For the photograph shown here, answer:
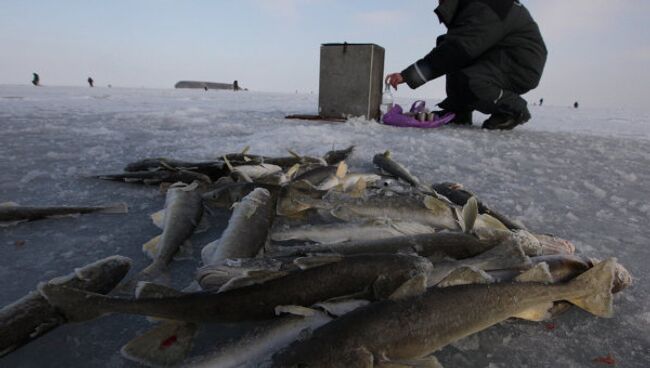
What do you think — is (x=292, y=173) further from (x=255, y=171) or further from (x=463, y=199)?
(x=463, y=199)

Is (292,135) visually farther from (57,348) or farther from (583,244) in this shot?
(57,348)

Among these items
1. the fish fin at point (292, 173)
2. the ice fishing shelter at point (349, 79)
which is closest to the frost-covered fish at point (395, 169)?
the fish fin at point (292, 173)

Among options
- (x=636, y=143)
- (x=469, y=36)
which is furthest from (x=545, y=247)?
(x=636, y=143)

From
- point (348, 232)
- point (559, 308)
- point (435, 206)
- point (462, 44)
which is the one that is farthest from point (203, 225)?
point (462, 44)

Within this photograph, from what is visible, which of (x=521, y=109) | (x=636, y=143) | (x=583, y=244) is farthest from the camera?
(x=521, y=109)

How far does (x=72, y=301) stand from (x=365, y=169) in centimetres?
280

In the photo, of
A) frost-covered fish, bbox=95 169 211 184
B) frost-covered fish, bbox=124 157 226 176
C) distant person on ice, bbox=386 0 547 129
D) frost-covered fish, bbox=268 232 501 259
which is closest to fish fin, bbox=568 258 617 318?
frost-covered fish, bbox=268 232 501 259

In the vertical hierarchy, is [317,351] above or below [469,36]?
below

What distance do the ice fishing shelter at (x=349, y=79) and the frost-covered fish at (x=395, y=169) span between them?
13.6 ft

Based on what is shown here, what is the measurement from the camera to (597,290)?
4.67ft

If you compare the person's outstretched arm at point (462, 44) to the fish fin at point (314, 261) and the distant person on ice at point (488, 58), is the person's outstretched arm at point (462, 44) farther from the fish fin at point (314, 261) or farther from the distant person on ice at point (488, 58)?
the fish fin at point (314, 261)

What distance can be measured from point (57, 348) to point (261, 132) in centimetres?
452

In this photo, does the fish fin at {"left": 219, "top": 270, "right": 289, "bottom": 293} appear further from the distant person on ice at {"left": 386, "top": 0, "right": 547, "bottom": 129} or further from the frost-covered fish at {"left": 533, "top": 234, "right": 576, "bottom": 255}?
the distant person on ice at {"left": 386, "top": 0, "right": 547, "bottom": 129}

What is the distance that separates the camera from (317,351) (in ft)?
3.30
